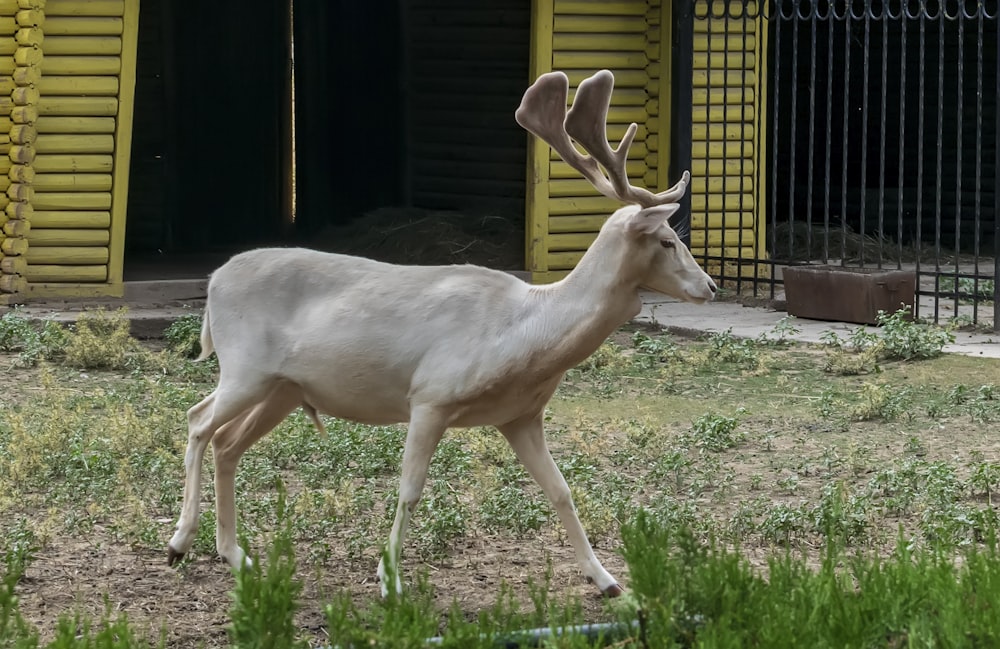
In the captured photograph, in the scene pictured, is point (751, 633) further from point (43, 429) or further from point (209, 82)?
point (209, 82)

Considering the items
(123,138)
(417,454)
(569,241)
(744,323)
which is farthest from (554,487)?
(569,241)

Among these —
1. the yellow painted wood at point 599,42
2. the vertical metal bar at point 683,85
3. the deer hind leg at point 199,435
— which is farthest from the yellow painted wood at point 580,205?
the deer hind leg at point 199,435

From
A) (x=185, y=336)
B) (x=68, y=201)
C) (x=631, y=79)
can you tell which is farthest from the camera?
(x=631, y=79)

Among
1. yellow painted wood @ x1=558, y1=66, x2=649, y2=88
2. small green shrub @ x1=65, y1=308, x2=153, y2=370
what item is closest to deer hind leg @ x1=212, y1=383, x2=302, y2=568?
small green shrub @ x1=65, y1=308, x2=153, y2=370

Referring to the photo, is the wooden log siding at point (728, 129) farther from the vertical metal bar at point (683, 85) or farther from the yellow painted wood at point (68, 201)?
the yellow painted wood at point (68, 201)

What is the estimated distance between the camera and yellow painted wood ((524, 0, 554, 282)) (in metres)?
13.5

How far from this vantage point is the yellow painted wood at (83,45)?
40.4 ft

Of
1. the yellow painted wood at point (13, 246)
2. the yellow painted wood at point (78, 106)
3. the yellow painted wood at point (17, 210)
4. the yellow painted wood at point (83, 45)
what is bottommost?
the yellow painted wood at point (13, 246)

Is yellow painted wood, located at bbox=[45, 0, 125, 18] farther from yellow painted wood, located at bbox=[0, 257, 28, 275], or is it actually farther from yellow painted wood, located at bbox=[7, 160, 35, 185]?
yellow painted wood, located at bbox=[0, 257, 28, 275]

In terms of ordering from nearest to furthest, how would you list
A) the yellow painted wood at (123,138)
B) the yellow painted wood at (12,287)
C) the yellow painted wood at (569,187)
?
the yellow painted wood at (12,287)
the yellow painted wood at (123,138)
the yellow painted wood at (569,187)

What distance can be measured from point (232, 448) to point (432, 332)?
985 millimetres

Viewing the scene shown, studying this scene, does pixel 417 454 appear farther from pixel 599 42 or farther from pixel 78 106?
pixel 599 42

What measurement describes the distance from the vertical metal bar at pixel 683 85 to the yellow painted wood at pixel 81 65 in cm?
472

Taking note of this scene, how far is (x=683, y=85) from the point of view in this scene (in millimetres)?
13773
